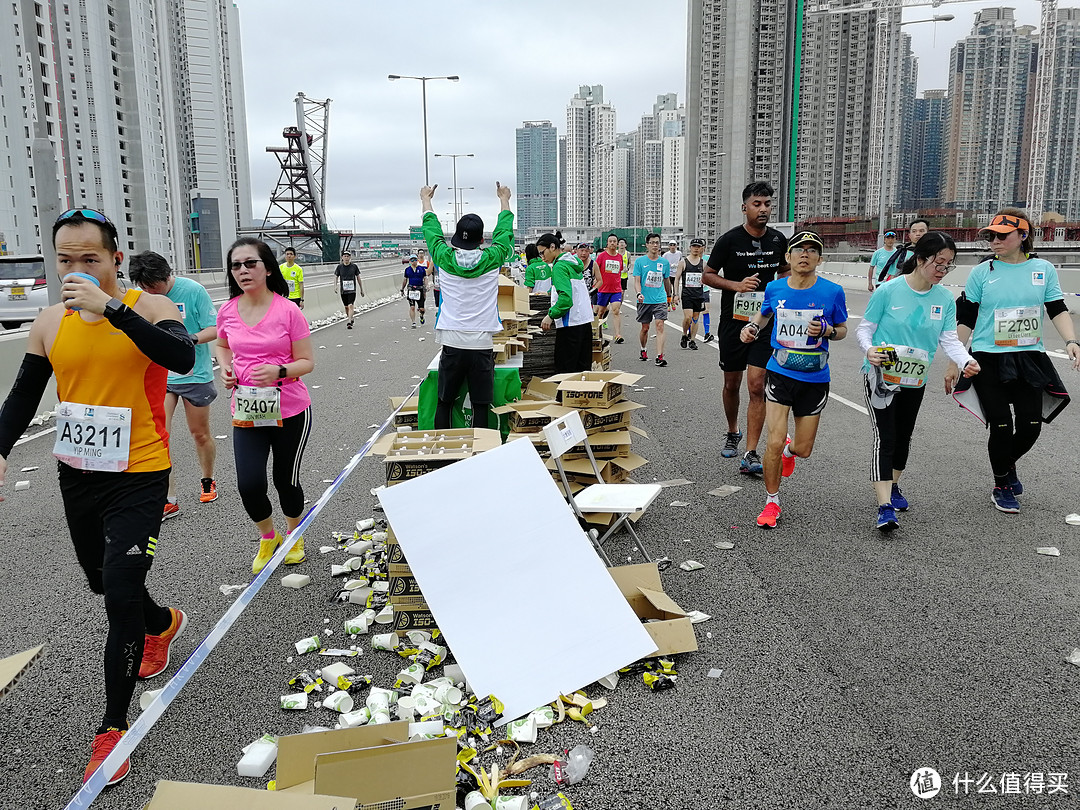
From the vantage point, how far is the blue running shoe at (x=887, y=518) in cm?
562

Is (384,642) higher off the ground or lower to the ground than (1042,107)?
lower

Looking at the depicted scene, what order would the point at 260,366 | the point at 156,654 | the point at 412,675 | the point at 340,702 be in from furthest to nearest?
the point at 260,366 < the point at 156,654 < the point at 412,675 < the point at 340,702

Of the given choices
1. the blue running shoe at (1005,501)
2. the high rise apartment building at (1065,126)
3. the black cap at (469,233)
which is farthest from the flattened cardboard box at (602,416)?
the high rise apartment building at (1065,126)

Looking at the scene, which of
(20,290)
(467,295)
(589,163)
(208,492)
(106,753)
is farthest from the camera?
(589,163)

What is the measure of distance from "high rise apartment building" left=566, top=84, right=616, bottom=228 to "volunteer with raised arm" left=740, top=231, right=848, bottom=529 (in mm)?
148858

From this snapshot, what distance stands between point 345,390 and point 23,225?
3373 centimetres

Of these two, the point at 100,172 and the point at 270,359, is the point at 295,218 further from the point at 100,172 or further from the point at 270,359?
the point at 270,359

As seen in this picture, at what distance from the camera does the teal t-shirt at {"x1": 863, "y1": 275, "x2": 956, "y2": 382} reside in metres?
5.73

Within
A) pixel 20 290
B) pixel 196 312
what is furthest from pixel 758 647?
pixel 20 290

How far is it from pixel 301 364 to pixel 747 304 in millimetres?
3974

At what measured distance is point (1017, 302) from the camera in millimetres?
6035

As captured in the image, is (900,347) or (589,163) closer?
(900,347)

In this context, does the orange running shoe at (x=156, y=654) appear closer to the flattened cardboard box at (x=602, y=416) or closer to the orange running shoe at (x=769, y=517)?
the flattened cardboard box at (x=602, y=416)

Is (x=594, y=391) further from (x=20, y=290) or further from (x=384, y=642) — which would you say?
(x=20, y=290)
